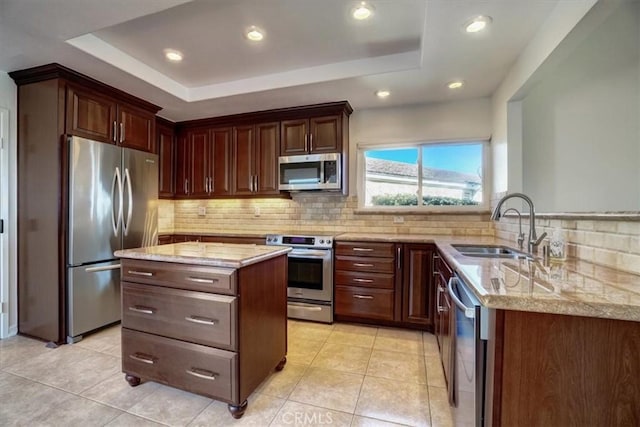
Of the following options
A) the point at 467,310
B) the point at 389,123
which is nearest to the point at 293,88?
the point at 389,123

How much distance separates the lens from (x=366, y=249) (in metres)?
2.98

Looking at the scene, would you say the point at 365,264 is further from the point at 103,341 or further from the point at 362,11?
the point at 103,341

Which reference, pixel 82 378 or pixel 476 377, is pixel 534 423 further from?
pixel 82 378

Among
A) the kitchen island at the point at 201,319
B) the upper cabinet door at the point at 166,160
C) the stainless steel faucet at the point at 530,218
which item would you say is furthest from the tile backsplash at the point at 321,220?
the kitchen island at the point at 201,319

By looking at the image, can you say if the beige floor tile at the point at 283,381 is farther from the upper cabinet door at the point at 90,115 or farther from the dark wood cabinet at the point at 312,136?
the upper cabinet door at the point at 90,115

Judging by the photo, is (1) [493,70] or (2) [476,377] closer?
(2) [476,377]

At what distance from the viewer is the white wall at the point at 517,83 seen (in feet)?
5.25

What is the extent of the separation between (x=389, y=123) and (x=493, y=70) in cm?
120

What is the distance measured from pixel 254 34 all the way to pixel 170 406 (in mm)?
2616

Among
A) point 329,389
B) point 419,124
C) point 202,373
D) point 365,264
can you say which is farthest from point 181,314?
point 419,124

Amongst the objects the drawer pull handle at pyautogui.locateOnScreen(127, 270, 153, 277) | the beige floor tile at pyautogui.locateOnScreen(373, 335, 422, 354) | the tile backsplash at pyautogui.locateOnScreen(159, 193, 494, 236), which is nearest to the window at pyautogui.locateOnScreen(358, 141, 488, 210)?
the tile backsplash at pyautogui.locateOnScreen(159, 193, 494, 236)

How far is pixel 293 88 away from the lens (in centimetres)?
290

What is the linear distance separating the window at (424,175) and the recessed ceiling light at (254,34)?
1.75 m

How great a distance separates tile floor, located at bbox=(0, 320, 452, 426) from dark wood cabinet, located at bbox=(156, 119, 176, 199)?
2036mm
